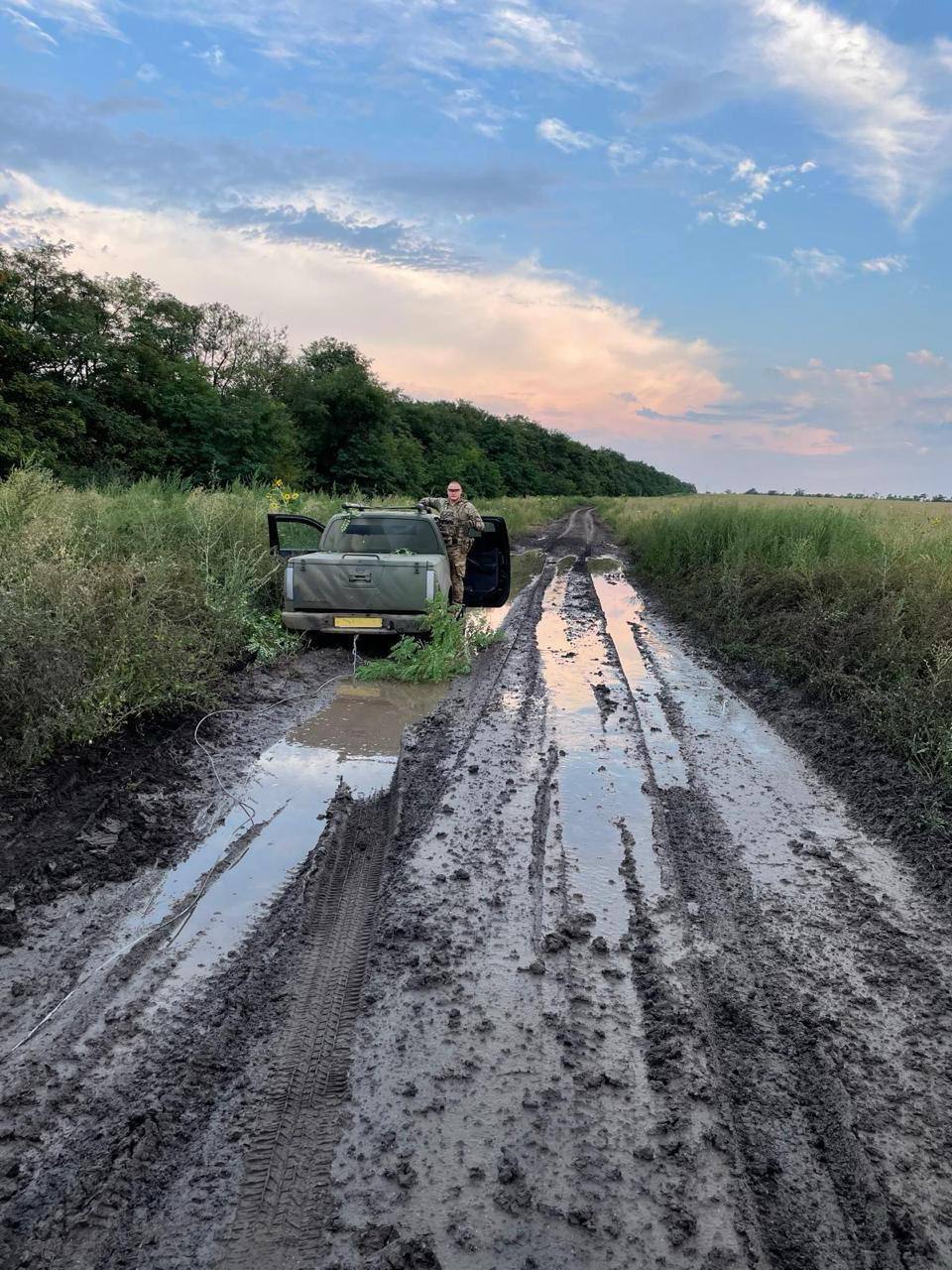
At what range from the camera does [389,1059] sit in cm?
283

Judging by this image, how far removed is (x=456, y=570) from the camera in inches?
435

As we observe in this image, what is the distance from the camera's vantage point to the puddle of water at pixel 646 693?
5.94 m

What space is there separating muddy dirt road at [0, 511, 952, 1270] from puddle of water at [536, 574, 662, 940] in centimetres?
3

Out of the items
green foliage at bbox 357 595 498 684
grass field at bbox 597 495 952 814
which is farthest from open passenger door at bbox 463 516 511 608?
grass field at bbox 597 495 952 814

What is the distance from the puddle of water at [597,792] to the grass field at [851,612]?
2075mm

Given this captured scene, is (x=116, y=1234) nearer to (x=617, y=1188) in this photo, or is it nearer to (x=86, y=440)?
(x=617, y=1188)

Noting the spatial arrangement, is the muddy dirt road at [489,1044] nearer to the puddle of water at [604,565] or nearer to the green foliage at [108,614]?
the green foliage at [108,614]

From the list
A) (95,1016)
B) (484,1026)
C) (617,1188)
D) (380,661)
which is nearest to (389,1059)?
(484,1026)

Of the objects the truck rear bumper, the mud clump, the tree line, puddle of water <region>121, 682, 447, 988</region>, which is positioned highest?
the tree line

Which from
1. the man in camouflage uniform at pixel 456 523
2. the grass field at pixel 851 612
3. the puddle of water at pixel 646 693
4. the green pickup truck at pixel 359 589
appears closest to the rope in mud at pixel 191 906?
the puddle of water at pixel 646 693

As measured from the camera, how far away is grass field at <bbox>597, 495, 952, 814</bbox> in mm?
6410

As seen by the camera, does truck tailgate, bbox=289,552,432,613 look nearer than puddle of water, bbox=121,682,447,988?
No

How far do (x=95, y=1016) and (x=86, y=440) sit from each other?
2782 centimetres

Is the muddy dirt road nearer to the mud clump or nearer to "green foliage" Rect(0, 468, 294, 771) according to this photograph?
the mud clump
